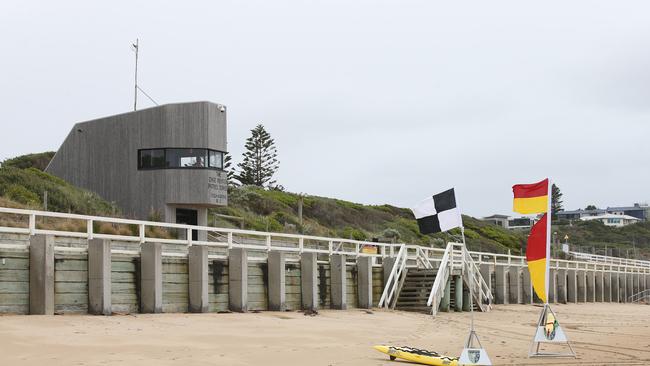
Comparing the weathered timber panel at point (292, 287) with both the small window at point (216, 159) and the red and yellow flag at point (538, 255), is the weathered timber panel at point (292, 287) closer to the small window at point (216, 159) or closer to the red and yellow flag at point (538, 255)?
the red and yellow flag at point (538, 255)

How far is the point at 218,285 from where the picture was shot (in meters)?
21.5

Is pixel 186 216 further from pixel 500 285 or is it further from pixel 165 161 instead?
pixel 500 285

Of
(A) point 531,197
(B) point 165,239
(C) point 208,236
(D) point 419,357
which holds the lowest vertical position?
(D) point 419,357

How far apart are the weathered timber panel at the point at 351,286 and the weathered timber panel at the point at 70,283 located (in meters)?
10.9

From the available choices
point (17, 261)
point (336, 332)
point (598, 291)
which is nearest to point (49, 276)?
point (17, 261)

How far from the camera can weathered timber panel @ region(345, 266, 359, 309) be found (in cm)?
2731

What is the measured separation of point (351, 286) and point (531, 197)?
40.1 feet

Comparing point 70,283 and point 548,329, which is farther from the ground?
point 70,283

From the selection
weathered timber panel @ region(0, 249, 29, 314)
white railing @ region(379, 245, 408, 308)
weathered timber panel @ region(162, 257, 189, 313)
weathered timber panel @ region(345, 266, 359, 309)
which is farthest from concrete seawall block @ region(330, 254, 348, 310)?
weathered timber panel @ region(0, 249, 29, 314)

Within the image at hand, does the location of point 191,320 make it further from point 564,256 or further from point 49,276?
point 564,256

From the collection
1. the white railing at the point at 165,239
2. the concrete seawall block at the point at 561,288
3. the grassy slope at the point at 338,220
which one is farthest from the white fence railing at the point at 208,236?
the grassy slope at the point at 338,220

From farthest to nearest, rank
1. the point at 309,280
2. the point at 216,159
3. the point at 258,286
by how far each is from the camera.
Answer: the point at 216,159 → the point at 309,280 → the point at 258,286

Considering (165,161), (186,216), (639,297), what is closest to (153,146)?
(165,161)

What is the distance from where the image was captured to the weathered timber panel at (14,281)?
16.1 metres
